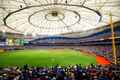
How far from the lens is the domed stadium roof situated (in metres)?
34.5

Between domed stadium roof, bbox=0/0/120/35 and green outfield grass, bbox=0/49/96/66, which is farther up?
domed stadium roof, bbox=0/0/120/35

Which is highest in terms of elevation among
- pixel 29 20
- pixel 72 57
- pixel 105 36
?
pixel 29 20

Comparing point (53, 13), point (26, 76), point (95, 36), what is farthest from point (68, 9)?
point (26, 76)

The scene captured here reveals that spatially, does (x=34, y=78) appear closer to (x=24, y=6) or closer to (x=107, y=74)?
(x=107, y=74)

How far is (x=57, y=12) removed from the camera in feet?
132

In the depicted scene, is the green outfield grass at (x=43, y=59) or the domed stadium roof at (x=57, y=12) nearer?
the green outfield grass at (x=43, y=59)

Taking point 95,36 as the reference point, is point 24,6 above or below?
above

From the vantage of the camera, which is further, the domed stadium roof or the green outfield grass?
the domed stadium roof

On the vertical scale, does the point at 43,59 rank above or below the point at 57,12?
below

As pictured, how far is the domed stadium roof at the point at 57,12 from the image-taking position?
34.5m

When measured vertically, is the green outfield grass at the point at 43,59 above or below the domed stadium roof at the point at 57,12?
below

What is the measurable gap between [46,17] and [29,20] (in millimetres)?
4047

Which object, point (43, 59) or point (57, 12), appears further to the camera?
point (57, 12)

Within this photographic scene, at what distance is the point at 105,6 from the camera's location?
117 ft
